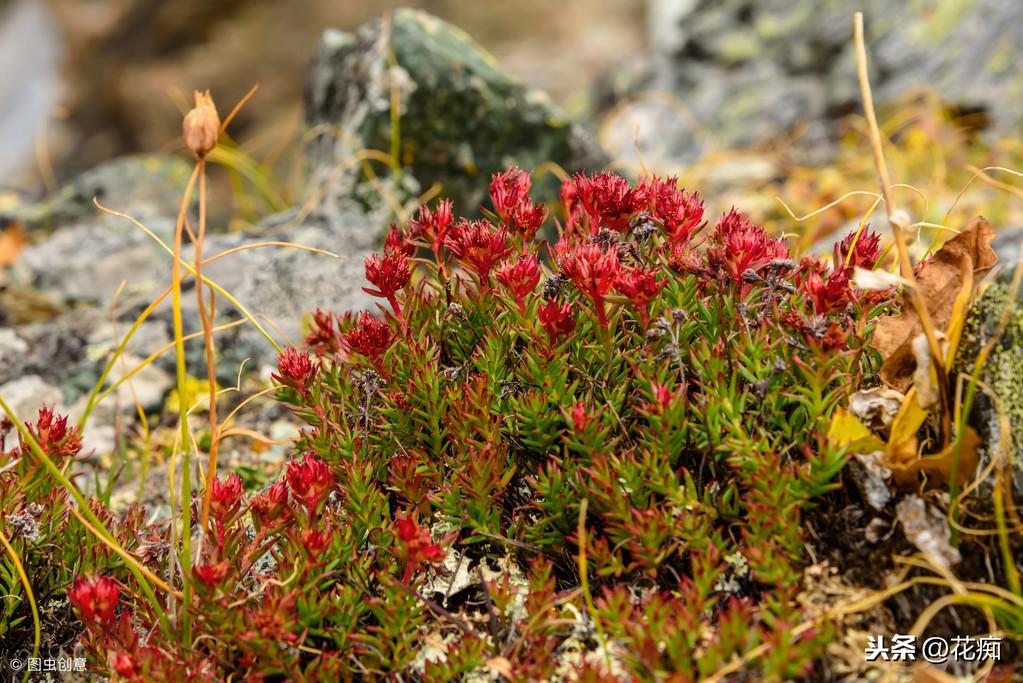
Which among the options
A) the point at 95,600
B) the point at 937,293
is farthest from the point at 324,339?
the point at 937,293

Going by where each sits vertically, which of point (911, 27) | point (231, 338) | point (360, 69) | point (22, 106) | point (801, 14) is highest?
point (22, 106)

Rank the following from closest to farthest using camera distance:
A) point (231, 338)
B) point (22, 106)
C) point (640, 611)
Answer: point (640, 611), point (231, 338), point (22, 106)

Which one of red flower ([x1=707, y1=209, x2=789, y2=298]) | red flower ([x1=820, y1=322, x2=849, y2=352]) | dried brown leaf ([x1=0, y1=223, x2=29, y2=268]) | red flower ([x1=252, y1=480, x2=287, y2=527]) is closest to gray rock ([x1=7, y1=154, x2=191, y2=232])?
dried brown leaf ([x1=0, y1=223, x2=29, y2=268])

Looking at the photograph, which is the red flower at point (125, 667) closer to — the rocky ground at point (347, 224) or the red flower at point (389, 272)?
the rocky ground at point (347, 224)

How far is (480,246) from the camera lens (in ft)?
7.09

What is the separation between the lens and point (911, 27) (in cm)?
725

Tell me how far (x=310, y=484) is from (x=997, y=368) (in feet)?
5.37

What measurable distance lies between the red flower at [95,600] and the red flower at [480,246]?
1.16 metres

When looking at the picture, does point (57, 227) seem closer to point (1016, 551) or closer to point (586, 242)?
point (586, 242)

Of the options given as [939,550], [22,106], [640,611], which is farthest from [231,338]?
[22,106]

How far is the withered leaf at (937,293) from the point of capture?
2.02m

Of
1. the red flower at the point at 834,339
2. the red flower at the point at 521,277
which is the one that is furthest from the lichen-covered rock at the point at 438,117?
the red flower at the point at 834,339

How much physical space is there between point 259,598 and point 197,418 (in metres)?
2.03

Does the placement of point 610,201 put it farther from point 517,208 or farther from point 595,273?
point 595,273
